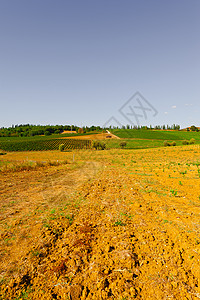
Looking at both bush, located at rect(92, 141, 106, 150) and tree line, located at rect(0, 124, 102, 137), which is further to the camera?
tree line, located at rect(0, 124, 102, 137)

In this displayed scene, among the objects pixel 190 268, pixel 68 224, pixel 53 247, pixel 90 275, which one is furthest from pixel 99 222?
pixel 190 268

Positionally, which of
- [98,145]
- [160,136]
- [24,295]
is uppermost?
[160,136]

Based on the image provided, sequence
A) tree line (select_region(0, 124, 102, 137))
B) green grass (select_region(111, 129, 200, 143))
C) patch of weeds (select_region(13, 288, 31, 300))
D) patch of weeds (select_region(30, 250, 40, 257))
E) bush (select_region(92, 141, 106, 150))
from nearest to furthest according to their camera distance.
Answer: patch of weeds (select_region(13, 288, 31, 300)) < patch of weeds (select_region(30, 250, 40, 257)) < bush (select_region(92, 141, 106, 150)) < green grass (select_region(111, 129, 200, 143)) < tree line (select_region(0, 124, 102, 137))

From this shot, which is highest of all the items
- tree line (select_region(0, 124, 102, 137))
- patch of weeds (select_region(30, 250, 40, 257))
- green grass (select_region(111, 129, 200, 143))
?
tree line (select_region(0, 124, 102, 137))

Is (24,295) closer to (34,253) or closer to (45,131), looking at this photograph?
(34,253)

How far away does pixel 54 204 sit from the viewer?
7262 millimetres

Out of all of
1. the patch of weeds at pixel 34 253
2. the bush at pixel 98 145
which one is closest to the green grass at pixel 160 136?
the bush at pixel 98 145

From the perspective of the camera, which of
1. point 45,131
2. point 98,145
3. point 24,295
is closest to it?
point 24,295

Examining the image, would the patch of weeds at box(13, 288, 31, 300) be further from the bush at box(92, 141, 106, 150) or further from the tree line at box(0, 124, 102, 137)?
the tree line at box(0, 124, 102, 137)

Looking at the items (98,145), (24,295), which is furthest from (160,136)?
(24,295)

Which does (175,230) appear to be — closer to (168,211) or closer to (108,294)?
(168,211)

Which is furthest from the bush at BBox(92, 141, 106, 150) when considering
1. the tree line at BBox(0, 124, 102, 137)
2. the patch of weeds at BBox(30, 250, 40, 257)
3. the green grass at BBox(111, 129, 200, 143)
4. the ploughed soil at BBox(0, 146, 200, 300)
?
the tree line at BBox(0, 124, 102, 137)

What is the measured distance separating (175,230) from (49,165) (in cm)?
1851

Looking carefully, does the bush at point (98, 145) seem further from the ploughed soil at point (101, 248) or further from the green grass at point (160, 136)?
the ploughed soil at point (101, 248)
